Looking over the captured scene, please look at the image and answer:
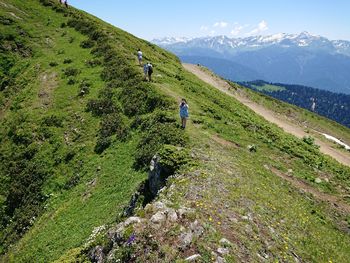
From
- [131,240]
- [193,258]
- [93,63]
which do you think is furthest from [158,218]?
[93,63]

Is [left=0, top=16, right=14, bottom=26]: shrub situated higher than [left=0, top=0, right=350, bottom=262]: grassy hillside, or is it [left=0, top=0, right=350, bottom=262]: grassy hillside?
[left=0, top=16, right=14, bottom=26]: shrub

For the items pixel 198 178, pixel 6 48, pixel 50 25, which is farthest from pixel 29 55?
pixel 198 178

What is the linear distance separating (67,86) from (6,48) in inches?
727

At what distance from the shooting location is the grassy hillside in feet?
61.2

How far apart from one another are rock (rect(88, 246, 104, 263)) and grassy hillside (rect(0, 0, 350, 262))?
2.01 feet

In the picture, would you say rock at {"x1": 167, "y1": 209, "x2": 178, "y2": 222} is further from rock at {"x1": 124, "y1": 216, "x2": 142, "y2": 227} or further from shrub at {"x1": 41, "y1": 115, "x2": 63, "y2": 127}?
shrub at {"x1": 41, "y1": 115, "x2": 63, "y2": 127}

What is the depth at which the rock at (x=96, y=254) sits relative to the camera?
16353 millimetres

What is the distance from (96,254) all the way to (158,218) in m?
3.26

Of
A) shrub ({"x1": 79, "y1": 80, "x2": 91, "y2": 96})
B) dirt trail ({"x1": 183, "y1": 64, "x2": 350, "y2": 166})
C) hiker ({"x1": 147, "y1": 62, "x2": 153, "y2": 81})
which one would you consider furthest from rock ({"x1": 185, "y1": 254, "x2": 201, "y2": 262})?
dirt trail ({"x1": 183, "y1": 64, "x2": 350, "y2": 166})

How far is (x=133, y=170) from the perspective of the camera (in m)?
28.4

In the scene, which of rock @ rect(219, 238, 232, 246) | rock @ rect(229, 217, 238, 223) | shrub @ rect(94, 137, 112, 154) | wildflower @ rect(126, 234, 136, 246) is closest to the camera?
wildflower @ rect(126, 234, 136, 246)

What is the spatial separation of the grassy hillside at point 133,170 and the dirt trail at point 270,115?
521 inches

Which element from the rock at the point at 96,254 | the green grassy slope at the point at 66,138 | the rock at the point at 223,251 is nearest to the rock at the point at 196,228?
the rock at the point at 223,251

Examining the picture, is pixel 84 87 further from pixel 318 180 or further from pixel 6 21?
pixel 6 21
